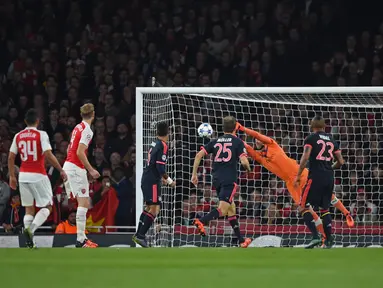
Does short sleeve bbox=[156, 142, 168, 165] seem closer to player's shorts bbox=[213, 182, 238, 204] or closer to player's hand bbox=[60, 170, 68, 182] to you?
player's shorts bbox=[213, 182, 238, 204]

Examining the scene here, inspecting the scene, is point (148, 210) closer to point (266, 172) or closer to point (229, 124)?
point (229, 124)

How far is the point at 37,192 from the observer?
42.7 ft

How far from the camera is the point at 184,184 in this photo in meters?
16.6

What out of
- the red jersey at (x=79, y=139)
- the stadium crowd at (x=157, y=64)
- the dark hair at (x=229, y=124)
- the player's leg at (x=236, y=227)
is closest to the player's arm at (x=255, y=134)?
the dark hair at (x=229, y=124)

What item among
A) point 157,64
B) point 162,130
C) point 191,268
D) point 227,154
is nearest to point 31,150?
point 162,130

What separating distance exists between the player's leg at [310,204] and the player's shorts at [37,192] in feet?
10.7

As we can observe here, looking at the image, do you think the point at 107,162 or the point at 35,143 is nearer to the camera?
the point at 35,143

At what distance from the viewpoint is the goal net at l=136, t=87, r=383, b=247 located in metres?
15.3

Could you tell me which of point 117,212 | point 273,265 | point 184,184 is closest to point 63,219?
point 117,212

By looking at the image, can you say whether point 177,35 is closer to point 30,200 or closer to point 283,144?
point 283,144

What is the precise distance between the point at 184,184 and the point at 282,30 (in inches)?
163

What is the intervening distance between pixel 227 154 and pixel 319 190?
1.30m

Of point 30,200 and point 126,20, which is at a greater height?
point 126,20

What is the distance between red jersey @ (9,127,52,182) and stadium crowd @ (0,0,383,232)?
11.2ft
